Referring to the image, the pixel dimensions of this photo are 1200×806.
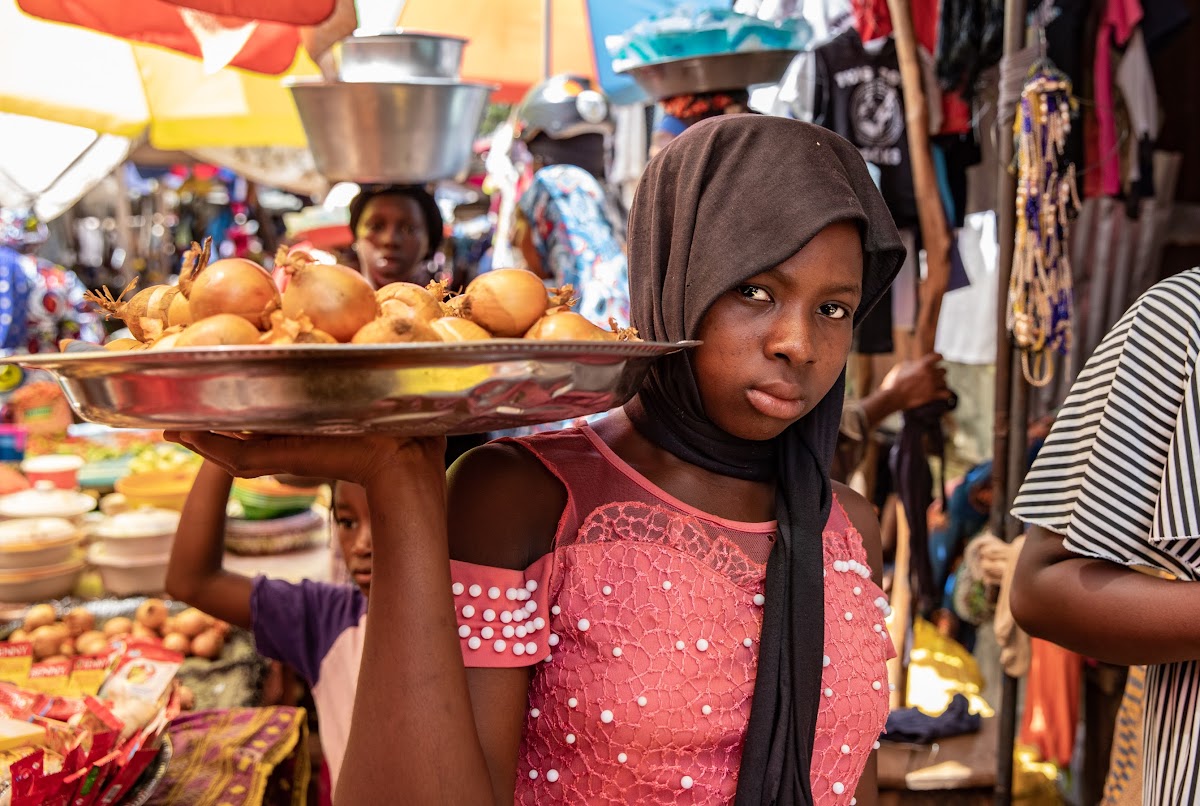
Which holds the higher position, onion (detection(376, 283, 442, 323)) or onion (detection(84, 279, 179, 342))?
onion (detection(376, 283, 442, 323))

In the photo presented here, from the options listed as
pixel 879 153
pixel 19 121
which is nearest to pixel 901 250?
pixel 879 153

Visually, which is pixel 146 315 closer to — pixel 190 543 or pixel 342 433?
pixel 342 433

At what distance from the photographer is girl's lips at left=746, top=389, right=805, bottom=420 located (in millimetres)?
1236

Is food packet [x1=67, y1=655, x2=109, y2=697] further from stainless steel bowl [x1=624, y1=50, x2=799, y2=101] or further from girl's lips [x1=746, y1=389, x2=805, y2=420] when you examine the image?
stainless steel bowl [x1=624, y1=50, x2=799, y2=101]

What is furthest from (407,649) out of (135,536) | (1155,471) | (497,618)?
(135,536)

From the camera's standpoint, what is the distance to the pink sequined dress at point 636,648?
3.86 feet

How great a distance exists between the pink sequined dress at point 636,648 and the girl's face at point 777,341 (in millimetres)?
155

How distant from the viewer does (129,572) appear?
10.3ft

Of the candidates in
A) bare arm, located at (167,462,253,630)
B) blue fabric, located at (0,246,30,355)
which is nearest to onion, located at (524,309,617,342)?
bare arm, located at (167,462,253,630)

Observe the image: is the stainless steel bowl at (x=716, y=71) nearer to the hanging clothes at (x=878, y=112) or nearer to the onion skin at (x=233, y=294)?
the hanging clothes at (x=878, y=112)

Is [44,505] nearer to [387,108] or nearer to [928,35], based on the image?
[387,108]

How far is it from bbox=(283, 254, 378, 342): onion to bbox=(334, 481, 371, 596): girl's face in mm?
1266

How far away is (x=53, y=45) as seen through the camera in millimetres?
3076

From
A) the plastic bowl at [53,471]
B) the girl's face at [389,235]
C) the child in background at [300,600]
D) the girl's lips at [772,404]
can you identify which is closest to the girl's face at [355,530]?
the child in background at [300,600]
